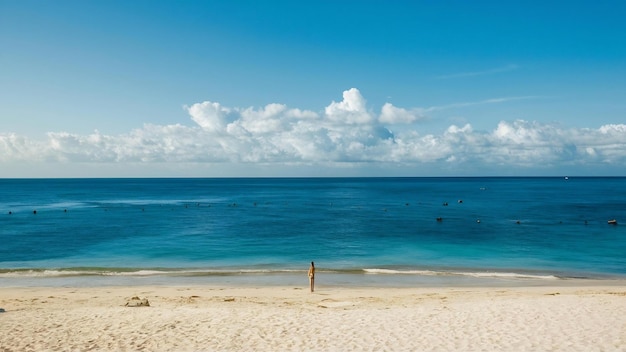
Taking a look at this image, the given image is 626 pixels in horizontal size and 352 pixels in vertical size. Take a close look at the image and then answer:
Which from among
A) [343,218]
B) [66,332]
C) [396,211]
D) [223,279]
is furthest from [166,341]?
[396,211]

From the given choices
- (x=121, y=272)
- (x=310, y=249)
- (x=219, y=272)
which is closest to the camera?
(x=219, y=272)

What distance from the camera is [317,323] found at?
17.7 m

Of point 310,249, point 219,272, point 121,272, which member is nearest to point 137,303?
point 219,272

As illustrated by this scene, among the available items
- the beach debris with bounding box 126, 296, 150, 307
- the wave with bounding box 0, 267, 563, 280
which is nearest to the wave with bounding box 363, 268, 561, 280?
the wave with bounding box 0, 267, 563, 280

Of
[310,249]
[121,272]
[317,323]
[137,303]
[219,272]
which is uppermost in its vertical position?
[317,323]

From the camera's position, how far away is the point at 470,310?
19.6 meters

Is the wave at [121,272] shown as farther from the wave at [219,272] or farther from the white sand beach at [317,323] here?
the white sand beach at [317,323]

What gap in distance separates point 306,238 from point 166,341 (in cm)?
3806

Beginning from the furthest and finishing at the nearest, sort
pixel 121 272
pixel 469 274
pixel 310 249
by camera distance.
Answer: pixel 310 249, pixel 121 272, pixel 469 274

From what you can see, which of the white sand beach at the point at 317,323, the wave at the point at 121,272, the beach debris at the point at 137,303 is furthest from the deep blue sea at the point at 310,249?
the beach debris at the point at 137,303

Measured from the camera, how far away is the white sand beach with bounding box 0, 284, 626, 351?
14953 millimetres

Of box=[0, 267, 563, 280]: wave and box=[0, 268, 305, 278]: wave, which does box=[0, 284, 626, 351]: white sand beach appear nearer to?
box=[0, 267, 563, 280]: wave

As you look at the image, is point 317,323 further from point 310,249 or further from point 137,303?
point 310,249

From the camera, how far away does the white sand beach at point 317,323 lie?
49.1 feet
